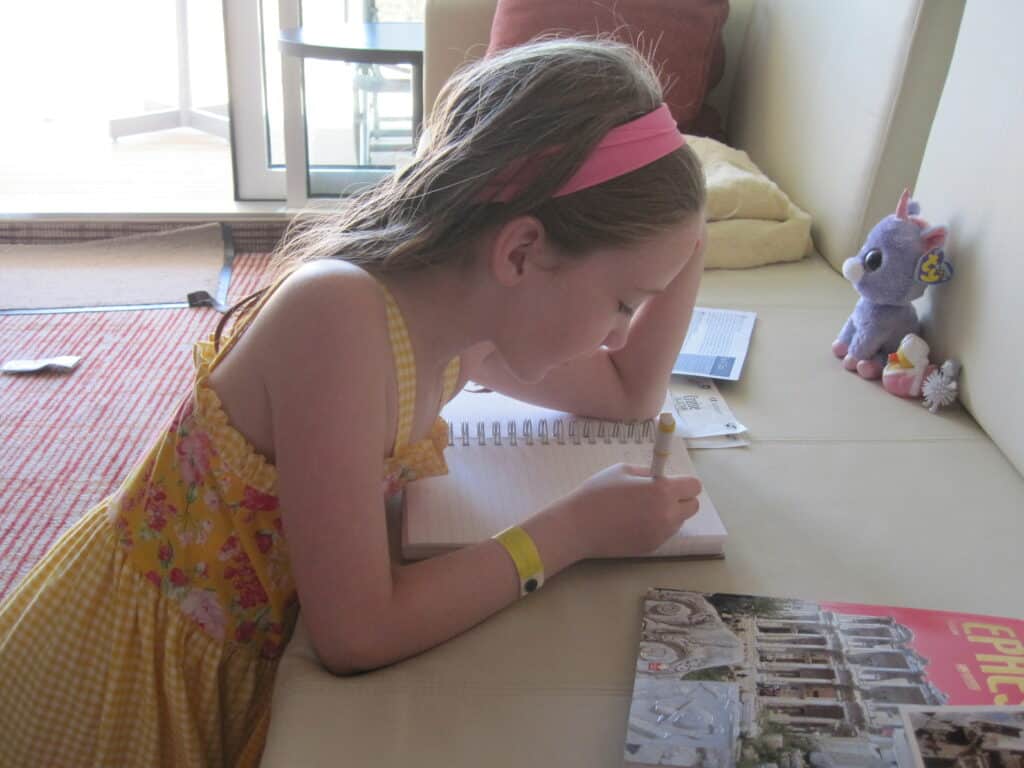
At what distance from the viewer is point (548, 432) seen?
100 centimetres

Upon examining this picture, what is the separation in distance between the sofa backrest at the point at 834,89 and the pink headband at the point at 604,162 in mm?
963

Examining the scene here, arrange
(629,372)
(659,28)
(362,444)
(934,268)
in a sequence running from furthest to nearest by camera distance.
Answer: (659,28) → (934,268) → (629,372) → (362,444)

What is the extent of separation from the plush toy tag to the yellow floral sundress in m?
0.71

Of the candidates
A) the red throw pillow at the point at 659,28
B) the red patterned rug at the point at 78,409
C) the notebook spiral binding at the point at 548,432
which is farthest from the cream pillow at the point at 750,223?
the red patterned rug at the point at 78,409

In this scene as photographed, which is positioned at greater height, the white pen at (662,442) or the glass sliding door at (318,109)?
the white pen at (662,442)

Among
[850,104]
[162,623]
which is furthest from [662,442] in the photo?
[850,104]

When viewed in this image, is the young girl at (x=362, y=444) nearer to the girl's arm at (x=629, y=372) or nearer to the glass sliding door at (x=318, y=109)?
the girl's arm at (x=629, y=372)

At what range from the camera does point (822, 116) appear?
178 cm

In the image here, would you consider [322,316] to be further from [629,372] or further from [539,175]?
[629,372]

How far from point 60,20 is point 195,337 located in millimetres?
2659

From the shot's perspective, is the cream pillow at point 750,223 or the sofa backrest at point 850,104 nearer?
the sofa backrest at point 850,104

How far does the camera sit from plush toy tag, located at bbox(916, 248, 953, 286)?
1170 millimetres

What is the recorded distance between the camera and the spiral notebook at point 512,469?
831 mm

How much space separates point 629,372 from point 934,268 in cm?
42
